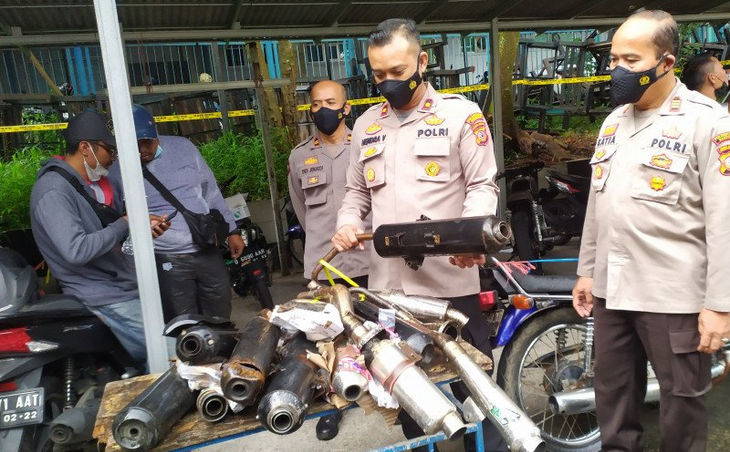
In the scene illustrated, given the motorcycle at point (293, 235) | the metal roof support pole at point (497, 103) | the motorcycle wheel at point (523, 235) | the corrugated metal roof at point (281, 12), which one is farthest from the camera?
the motorcycle at point (293, 235)

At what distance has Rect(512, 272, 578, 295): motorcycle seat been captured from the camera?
2.79m

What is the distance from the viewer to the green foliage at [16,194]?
4836 millimetres

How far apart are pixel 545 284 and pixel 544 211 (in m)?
3.23

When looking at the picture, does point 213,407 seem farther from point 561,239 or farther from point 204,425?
point 561,239

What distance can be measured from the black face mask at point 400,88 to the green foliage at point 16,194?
394 cm

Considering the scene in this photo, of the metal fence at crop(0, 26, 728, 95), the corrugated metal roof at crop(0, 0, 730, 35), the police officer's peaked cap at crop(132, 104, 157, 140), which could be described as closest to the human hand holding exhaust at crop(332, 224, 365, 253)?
the police officer's peaked cap at crop(132, 104, 157, 140)

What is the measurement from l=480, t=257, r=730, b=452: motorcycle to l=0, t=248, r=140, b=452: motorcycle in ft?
6.41

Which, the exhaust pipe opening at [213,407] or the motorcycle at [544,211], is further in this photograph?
the motorcycle at [544,211]

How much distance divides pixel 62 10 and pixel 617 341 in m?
4.06

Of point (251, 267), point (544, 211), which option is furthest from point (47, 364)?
point (544, 211)

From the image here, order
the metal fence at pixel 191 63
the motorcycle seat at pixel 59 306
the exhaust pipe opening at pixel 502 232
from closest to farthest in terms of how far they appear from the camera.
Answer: the exhaust pipe opening at pixel 502 232
the motorcycle seat at pixel 59 306
the metal fence at pixel 191 63

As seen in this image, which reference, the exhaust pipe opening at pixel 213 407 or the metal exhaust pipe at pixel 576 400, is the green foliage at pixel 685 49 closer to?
the metal exhaust pipe at pixel 576 400

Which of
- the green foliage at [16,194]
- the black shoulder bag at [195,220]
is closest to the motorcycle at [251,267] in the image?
the black shoulder bag at [195,220]

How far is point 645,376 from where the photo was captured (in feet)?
7.34
